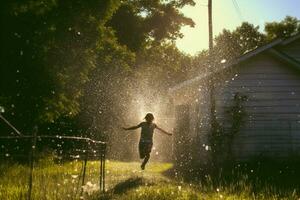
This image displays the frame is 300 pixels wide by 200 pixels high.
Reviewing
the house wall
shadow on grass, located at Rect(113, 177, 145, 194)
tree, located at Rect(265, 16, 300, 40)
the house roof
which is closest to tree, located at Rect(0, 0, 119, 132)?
the house roof

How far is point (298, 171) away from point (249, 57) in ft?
17.8

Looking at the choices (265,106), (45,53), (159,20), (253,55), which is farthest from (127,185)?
(159,20)

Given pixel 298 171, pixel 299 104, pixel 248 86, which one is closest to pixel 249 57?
pixel 248 86

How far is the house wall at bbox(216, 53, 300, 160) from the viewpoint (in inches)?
819

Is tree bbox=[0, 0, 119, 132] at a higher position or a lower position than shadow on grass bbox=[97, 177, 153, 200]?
higher

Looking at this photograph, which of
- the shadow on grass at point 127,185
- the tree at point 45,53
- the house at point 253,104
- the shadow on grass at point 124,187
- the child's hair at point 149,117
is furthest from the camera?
the house at point 253,104

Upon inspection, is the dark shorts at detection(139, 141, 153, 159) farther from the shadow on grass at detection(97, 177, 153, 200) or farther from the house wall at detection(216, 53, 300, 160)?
the house wall at detection(216, 53, 300, 160)

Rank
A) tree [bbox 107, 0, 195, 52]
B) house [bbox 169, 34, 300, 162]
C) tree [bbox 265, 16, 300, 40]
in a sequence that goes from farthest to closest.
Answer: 1. tree [bbox 265, 16, 300, 40]
2. tree [bbox 107, 0, 195, 52]
3. house [bbox 169, 34, 300, 162]

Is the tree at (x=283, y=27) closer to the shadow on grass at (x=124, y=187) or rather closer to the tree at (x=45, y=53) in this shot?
the tree at (x=45, y=53)

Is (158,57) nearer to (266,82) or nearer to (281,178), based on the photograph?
(266,82)

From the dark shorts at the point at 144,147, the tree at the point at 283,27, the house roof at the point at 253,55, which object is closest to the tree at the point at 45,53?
the house roof at the point at 253,55

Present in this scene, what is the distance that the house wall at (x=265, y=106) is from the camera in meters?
20.8

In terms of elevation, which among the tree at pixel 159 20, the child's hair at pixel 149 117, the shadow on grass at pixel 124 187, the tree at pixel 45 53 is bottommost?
the shadow on grass at pixel 124 187

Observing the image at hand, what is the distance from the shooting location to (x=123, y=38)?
40.0 m
